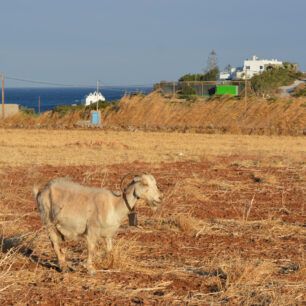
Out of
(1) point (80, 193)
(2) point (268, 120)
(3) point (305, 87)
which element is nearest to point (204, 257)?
(1) point (80, 193)

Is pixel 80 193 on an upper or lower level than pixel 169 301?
upper

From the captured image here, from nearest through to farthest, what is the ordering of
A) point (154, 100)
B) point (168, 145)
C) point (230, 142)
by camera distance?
point (168, 145) < point (230, 142) < point (154, 100)

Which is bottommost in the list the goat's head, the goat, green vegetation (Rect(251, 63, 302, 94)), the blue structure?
the goat

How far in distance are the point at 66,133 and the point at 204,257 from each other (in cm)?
2262

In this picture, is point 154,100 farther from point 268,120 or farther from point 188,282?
point 188,282

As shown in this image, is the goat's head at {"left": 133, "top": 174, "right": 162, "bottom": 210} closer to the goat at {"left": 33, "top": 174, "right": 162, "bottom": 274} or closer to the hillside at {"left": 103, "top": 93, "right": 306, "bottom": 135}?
the goat at {"left": 33, "top": 174, "right": 162, "bottom": 274}

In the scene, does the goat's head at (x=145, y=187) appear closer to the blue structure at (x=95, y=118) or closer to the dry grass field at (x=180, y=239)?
the dry grass field at (x=180, y=239)

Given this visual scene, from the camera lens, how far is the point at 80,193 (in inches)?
339

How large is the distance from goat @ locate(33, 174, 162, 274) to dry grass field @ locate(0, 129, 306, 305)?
38 centimetres

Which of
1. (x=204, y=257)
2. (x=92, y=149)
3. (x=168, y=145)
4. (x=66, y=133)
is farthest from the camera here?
(x=66, y=133)

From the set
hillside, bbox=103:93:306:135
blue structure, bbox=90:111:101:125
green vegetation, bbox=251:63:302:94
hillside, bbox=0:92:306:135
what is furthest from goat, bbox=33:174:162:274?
green vegetation, bbox=251:63:302:94

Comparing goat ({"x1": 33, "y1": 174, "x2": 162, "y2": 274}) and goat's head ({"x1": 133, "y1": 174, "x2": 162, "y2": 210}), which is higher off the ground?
goat's head ({"x1": 133, "y1": 174, "x2": 162, "y2": 210})

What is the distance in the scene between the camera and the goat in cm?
835

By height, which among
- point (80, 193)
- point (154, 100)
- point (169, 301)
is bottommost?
point (169, 301)
